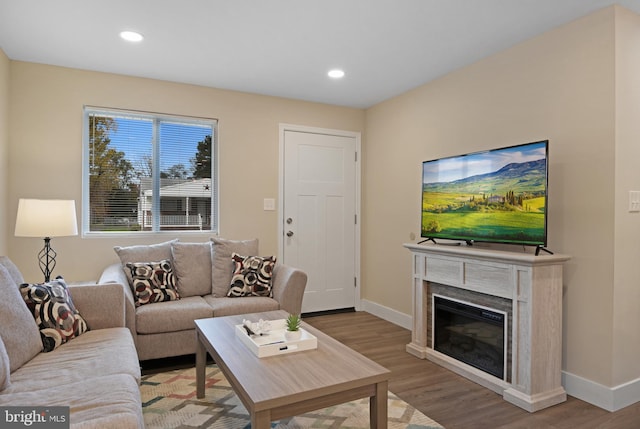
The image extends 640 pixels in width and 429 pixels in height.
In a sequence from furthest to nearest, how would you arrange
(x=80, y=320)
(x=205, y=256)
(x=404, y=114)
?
(x=404, y=114) < (x=205, y=256) < (x=80, y=320)

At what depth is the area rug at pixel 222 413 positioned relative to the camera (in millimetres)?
2170

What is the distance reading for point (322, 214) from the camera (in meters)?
4.63

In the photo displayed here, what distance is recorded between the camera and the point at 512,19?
2.59m

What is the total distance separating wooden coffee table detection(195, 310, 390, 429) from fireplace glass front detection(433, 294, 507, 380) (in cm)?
132

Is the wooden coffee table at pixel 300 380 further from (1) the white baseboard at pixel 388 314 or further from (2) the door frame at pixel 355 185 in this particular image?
(2) the door frame at pixel 355 185

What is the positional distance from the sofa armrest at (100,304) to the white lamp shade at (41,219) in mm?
578

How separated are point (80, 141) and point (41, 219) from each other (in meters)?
1.09

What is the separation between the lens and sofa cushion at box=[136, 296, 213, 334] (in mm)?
2877

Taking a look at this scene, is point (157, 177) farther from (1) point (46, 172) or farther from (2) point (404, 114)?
(2) point (404, 114)

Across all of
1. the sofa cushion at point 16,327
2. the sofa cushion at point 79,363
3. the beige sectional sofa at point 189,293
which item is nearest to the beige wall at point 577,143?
the beige sectional sofa at point 189,293

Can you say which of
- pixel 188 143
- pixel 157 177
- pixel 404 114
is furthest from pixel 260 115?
pixel 404 114

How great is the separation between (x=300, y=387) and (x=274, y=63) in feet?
8.96

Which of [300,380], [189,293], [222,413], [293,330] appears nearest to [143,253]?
[189,293]

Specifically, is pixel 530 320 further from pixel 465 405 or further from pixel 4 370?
pixel 4 370
